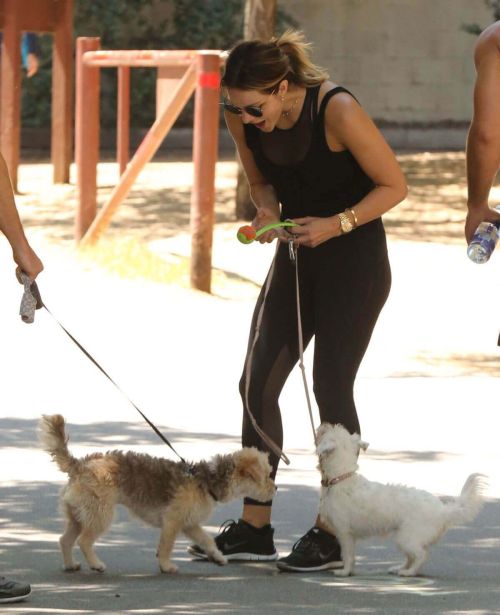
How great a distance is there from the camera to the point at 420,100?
2720cm

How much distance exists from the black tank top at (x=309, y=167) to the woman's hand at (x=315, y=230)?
0.50 feet

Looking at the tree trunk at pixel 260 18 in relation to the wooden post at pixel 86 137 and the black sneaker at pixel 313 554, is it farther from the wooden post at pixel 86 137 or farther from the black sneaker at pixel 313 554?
the black sneaker at pixel 313 554

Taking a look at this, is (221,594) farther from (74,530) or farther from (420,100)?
(420,100)

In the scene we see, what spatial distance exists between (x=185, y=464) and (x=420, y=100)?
22.0 meters

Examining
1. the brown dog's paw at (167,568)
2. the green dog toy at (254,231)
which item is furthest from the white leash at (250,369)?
the brown dog's paw at (167,568)

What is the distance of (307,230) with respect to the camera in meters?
5.62

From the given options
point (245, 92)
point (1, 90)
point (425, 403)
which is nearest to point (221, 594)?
point (245, 92)

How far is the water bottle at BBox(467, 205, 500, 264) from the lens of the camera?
16.7 feet

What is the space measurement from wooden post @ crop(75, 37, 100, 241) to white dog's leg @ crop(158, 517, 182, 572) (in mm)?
10498

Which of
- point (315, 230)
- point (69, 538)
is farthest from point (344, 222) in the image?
point (69, 538)

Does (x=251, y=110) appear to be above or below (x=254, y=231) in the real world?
above

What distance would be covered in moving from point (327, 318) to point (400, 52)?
71.7ft

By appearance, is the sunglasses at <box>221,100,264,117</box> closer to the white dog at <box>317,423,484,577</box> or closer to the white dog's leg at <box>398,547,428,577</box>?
the white dog at <box>317,423,484,577</box>

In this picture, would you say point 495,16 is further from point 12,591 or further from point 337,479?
point 12,591
